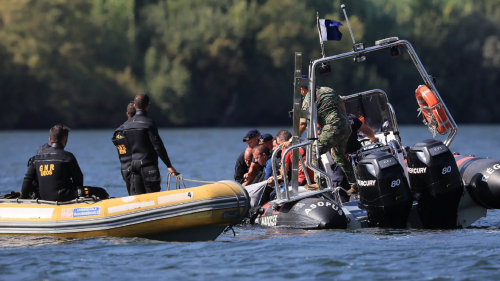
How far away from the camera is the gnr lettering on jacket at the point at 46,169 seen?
26.8ft

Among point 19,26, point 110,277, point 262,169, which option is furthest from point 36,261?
point 19,26

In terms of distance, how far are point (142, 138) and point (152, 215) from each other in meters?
0.98

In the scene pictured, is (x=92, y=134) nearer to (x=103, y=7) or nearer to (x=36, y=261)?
(x=103, y=7)

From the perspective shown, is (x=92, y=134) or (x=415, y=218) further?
(x=92, y=134)

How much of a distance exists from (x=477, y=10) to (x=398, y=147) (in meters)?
39.5

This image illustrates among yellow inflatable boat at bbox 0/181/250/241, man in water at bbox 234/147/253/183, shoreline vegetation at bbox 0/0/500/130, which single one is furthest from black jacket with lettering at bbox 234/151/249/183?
shoreline vegetation at bbox 0/0/500/130

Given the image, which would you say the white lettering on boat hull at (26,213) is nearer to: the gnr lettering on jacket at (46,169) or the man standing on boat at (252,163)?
the gnr lettering on jacket at (46,169)

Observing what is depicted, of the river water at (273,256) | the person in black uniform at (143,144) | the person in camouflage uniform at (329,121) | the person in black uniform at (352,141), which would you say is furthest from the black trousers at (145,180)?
the person in black uniform at (352,141)

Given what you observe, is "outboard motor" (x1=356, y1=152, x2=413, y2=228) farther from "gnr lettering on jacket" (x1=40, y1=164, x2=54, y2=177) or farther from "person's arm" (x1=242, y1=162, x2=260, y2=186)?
"gnr lettering on jacket" (x1=40, y1=164, x2=54, y2=177)

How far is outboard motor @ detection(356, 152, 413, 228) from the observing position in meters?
8.02

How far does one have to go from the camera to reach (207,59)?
4200 cm

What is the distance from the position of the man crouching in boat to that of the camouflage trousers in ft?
8.70

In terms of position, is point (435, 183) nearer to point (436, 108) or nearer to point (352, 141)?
point (436, 108)

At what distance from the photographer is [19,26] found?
38.9 m
